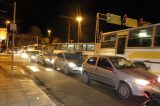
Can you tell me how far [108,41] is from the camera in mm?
19859

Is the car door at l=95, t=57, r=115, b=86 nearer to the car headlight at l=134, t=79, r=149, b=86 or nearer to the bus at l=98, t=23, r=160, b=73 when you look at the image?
the car headlight at l=134, t=79, r=149, b=86

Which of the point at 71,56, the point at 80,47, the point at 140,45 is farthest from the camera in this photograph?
the point at 80,47

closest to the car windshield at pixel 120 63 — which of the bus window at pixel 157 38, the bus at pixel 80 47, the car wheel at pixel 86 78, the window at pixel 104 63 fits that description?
the window at pixel 104 63

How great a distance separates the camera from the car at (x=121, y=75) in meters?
9.74

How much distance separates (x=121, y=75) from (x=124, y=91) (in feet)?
2.21

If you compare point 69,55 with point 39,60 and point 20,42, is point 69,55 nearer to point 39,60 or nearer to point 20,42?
point 39,60

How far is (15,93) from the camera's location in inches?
394

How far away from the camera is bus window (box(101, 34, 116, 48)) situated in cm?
1905

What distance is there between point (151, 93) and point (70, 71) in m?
12.4

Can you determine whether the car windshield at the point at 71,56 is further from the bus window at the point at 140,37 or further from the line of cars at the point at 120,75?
the line of cars at the point at 120,75

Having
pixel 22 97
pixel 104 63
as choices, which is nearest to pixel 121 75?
pixel 104 63

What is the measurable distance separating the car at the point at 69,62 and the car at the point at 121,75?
393 cm

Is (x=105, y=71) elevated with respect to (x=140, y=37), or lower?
lower

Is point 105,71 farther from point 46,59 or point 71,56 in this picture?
point 46,59
